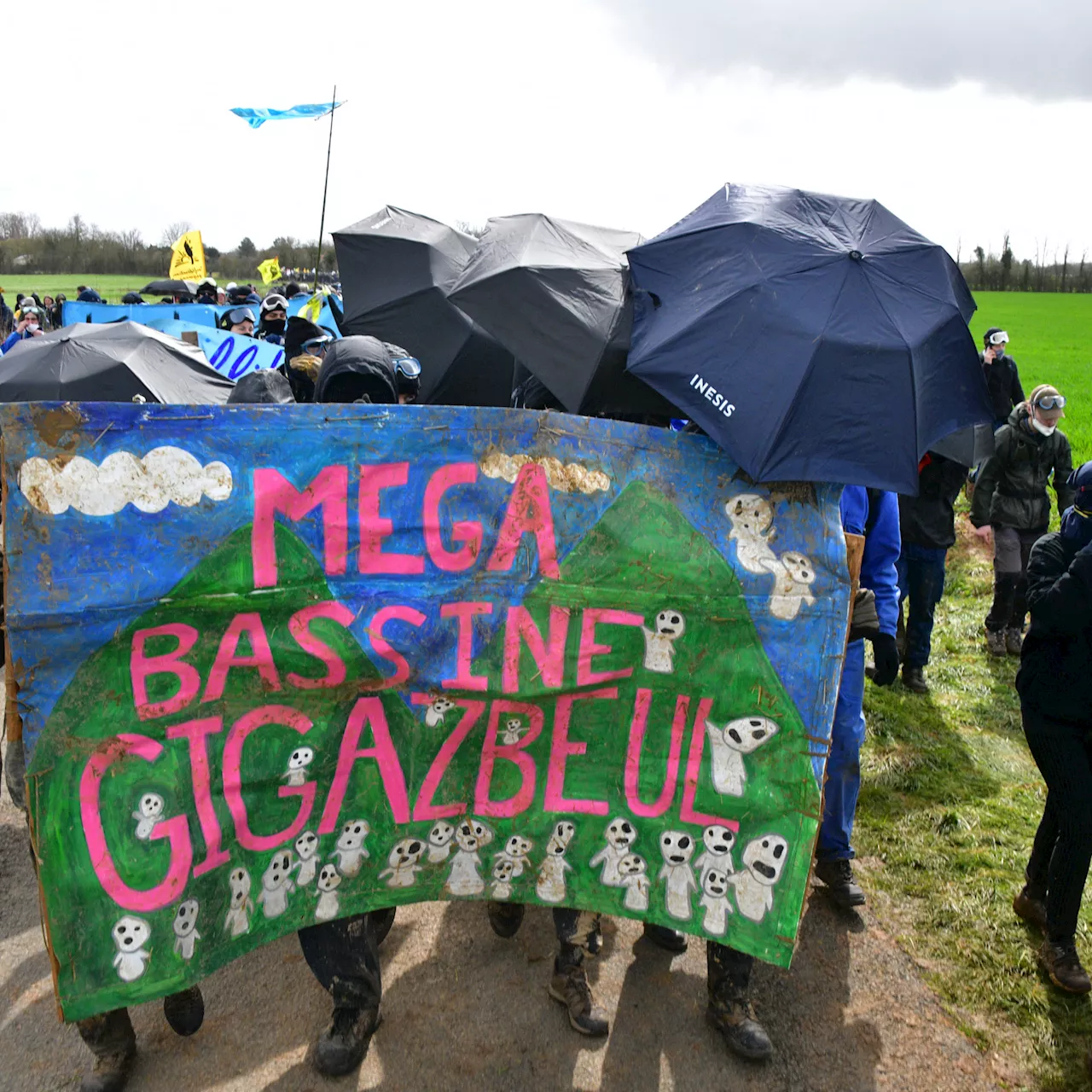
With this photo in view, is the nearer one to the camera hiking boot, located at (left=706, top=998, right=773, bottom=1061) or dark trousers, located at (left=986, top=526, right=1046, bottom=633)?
hiking boot, located at (left=706, top=998, right=773, bottom=1061)

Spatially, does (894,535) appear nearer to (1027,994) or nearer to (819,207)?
A: (819,207)

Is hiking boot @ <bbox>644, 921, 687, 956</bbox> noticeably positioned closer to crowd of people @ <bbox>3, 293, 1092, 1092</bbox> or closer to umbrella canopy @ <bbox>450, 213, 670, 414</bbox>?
crowd of people @ <bbox>3, 293, 1092, 1092</bbox>

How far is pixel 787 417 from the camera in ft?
9.14

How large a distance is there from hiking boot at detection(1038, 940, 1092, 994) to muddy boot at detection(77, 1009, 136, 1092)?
330 cm

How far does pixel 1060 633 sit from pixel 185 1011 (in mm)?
3357

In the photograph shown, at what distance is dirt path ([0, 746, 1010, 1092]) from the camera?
10.5 feet

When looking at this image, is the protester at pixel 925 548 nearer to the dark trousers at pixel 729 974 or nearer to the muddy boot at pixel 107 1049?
the dark trousers at pixel 729 974

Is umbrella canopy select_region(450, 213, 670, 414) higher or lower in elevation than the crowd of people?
higher

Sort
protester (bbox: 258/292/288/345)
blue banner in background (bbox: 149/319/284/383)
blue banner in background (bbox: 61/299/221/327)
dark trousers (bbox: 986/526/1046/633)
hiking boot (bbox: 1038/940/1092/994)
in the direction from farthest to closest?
blue banner in background (bbox: 61/299/221/327) < protester (bbox: 258/292/288/345) < blue banner in background (bbox: 149/319/284/383) < dark trousers (bbox: 986/526/1046/633) < hiking boot (bbox: 1038/940/1092/994)

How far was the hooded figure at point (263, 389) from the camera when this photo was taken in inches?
171

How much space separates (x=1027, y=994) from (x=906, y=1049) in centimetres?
59

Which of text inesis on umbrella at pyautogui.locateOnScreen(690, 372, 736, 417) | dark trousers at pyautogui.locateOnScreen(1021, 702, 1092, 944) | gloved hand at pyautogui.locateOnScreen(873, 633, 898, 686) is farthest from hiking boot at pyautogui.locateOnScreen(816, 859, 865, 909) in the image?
text inesis on umbrella at pyautogui.locateOnScreen(690, 372, 736, 417)

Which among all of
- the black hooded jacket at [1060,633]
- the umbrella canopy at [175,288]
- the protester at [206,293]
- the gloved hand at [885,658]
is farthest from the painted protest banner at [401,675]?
the umbrella canopy at [175,288]

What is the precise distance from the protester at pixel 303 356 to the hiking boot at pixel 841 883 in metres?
3.18
